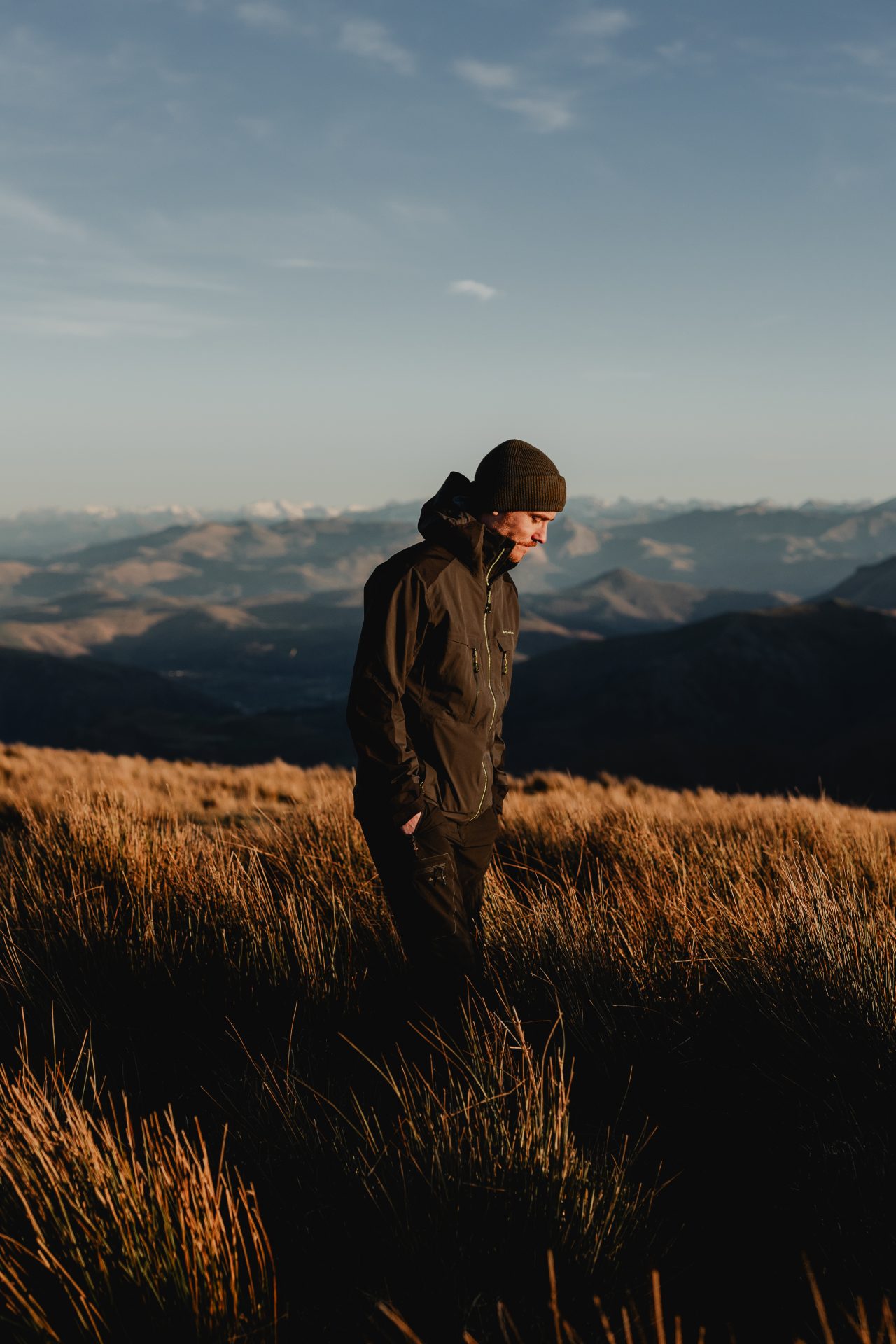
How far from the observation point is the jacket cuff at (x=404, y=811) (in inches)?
110

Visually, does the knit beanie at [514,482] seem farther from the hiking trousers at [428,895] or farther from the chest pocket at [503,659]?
the hiking trousers at [428,895]

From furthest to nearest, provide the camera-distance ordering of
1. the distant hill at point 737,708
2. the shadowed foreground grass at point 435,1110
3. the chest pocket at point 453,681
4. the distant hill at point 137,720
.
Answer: the distant hill at point 137,720
the distant hill at point 737,708
the chest pocket at point 453,681
the shadowed foreground grass at point 435,1110

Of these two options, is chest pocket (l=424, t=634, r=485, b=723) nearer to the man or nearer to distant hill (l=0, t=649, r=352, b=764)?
the man

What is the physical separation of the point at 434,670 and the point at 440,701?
109 mm

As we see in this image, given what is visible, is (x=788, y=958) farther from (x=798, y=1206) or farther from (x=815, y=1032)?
(x=798, y=1206)

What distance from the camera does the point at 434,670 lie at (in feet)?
9.76

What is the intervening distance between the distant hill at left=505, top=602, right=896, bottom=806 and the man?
246 feet

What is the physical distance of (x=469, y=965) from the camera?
3.01 m

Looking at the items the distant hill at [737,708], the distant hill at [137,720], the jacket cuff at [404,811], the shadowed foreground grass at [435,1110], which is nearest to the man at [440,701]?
the jacket cuff at [404,811]

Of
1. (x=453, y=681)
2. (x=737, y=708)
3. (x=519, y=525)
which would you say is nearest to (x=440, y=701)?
(x=453, y=681)

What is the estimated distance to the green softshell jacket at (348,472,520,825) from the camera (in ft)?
9.29

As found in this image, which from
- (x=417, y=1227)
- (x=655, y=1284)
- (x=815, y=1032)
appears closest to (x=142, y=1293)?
(x=417, y=1227)

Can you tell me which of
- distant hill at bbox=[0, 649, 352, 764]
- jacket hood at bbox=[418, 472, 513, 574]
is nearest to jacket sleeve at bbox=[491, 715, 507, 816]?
jacket hood at bbox=[418, 472, 513, 574]

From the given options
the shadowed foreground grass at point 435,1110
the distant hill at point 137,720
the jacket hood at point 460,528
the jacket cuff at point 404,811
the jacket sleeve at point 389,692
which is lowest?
the distant hill at point 137,720
